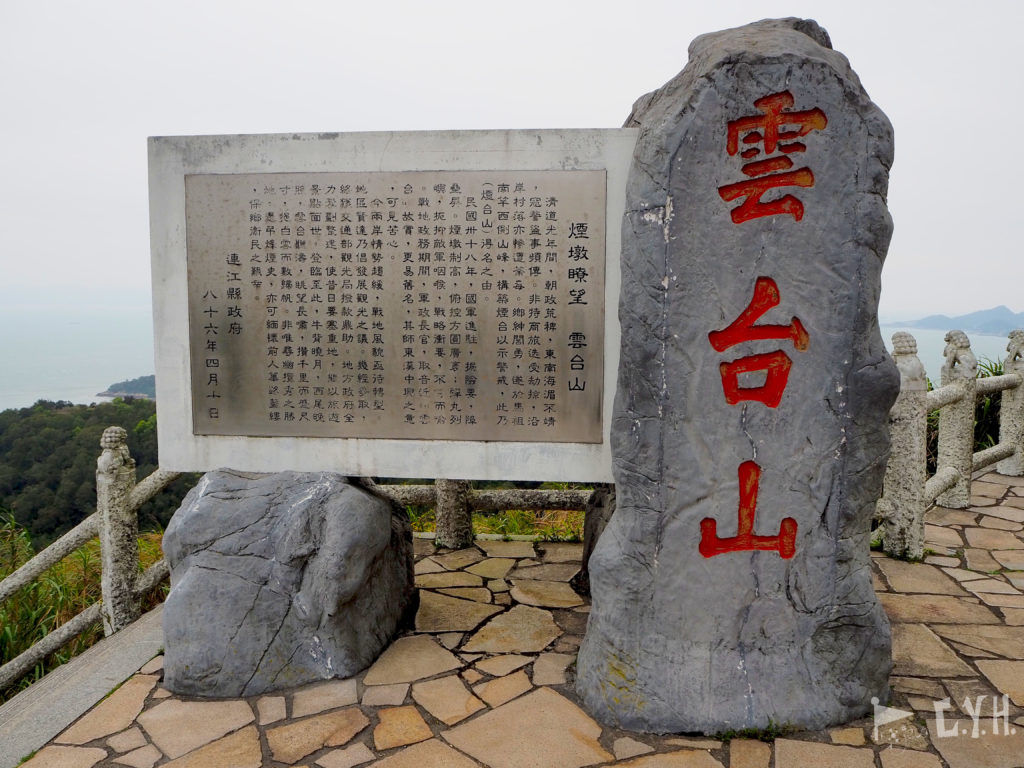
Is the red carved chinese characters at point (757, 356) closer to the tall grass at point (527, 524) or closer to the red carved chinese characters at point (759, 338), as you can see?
the red carved chinese characters at point (759, 338)

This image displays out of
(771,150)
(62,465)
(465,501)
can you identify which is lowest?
(62,465)

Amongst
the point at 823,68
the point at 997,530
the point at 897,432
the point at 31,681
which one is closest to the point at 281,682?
the point at 31,681

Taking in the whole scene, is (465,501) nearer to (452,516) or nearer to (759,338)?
(452,516)

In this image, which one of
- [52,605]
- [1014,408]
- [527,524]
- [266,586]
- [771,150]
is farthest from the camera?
[1014,408]

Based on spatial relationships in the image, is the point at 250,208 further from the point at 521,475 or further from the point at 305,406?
the point at 521,475

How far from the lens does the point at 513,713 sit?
3.55 metres

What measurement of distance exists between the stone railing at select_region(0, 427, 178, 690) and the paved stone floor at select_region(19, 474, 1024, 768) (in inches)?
35.9

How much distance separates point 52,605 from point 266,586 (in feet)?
10.4

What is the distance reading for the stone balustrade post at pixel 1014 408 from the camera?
7.48 m

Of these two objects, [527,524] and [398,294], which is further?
[527,524]

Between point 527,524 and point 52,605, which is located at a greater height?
point 527,524

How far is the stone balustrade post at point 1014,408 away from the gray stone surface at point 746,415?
17.4ft

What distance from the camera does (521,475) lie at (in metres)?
4.12

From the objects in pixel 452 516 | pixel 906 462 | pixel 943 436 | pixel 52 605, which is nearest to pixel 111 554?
pixel 52 605
